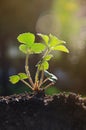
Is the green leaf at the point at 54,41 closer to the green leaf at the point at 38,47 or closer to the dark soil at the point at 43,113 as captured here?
the green leaf at the point at 38,47

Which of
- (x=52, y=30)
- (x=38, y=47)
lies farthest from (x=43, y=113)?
(x=52, y=30)

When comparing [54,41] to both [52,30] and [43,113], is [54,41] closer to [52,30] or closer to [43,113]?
[43,113]

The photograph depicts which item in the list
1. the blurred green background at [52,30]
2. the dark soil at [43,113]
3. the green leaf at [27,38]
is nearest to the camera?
the dark soil at [43,113]

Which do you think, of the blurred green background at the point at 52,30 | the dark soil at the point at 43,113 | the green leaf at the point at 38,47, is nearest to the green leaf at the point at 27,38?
the green leaf at the point at 38,47

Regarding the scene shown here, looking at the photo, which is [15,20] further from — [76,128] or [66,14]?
[76,128]

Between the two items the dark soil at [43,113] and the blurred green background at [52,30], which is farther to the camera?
the blurred green background at [52,30]

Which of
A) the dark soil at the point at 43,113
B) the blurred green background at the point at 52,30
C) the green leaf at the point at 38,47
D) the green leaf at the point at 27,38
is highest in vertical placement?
the green leaf at the point at 27,38

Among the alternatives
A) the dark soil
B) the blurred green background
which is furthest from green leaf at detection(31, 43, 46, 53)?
the blurred green background

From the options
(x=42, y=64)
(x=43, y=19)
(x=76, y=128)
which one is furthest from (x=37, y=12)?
(x=76, y=128)
